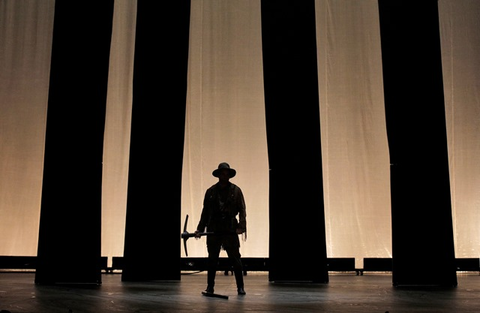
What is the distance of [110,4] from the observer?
33.6ft

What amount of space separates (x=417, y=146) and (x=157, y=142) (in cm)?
440

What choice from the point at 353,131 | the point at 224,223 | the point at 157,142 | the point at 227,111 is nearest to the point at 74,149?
the point at 157,142

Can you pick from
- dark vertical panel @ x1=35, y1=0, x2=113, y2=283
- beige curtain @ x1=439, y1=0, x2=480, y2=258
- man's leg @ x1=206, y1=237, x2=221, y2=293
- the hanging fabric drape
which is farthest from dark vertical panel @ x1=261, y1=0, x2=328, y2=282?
beige curtain @ x1=439, y1=0, x2=480, y2=258

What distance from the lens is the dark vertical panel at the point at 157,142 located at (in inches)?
409

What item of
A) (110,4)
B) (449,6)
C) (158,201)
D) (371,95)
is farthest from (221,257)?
(449,6)

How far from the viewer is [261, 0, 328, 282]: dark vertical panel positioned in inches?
408

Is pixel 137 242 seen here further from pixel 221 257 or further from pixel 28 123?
pixel 28 123

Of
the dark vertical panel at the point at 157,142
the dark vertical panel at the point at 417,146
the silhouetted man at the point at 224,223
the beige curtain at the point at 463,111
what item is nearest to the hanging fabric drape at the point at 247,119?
the beige curtain at the point at 463,111

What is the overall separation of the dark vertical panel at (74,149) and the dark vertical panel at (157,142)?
872mm

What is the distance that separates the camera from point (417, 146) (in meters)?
9.23

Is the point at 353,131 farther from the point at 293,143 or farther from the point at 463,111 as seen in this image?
the point at 293,143

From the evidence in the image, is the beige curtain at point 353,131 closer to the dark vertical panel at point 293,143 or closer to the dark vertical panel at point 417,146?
the dark vertical panel at point 293,143

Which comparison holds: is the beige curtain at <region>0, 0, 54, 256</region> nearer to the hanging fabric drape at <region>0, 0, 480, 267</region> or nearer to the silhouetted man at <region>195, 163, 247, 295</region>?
the hanging fabric drape at <region>0, 0, 480, 267</region>

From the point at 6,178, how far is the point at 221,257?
217 inches
